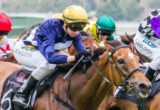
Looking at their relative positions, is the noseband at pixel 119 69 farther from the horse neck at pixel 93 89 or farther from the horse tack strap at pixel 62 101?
the horse tack strap at pixel 62 101

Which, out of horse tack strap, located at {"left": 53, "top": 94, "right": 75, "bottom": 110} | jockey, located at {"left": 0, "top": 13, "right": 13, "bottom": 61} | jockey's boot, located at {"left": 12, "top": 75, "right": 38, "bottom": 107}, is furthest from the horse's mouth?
jockey, located at {"left": 0, "top": 13, "right": 13, "bottom": 61}

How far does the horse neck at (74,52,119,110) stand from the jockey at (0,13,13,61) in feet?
7.64

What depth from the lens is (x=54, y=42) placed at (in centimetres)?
753

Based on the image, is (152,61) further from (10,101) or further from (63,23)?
(10,101)

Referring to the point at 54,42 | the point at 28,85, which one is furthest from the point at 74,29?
the point at 28,85

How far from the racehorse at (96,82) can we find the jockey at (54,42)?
20cm

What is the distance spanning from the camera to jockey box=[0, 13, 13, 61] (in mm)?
9466

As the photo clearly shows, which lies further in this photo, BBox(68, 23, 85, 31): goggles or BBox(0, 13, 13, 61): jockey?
BBox(0, 13, 13, 61): jockey

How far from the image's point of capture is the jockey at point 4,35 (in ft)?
31.1

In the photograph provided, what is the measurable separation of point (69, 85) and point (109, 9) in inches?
1450

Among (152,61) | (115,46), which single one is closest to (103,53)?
(115,46)

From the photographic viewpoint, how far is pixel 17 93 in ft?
26.5

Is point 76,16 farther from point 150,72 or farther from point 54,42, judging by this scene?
point 150,72

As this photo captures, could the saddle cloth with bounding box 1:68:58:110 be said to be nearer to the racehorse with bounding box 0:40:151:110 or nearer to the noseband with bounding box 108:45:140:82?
the racehorse with bounding box 0:40:151:110
